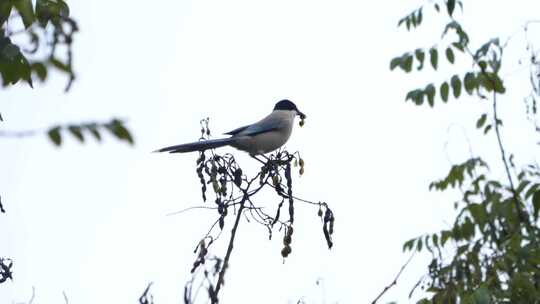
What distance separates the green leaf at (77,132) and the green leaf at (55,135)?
24 mm

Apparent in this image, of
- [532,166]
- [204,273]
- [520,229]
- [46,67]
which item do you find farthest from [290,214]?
[532,166]

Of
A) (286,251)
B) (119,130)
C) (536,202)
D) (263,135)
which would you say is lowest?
(286,251)

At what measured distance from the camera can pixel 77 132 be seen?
5.14ft

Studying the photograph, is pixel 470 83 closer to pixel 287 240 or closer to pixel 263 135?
pixel 263 135

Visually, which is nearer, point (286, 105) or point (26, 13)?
point (26, 13)

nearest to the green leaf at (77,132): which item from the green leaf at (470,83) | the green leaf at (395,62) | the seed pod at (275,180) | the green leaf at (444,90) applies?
the seed pod at (275,180)

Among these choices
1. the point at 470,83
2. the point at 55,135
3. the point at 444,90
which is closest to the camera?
the point at 55,135

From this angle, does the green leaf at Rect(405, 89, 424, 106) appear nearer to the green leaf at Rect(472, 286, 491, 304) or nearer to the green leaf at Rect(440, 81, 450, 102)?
the green leaf at Rect(440, 81, 450, 102)

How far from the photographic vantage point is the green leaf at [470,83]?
5457 mm

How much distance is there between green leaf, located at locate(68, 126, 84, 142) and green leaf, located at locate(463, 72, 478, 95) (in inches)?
167

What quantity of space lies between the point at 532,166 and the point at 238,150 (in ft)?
8.72

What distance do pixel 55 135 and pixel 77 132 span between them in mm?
41

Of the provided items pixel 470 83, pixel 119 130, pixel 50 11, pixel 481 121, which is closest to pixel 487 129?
pixel 481 121

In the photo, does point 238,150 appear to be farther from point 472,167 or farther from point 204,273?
point 204,273
